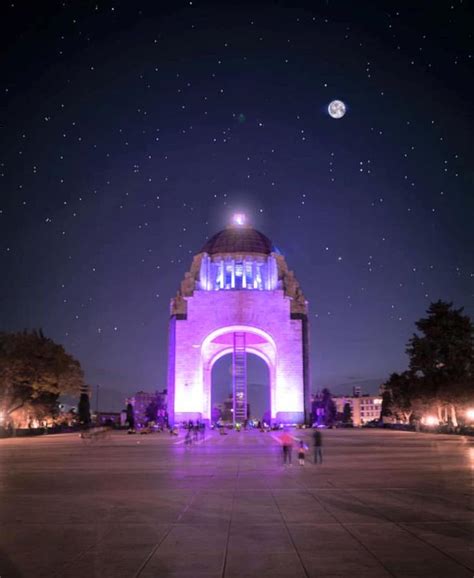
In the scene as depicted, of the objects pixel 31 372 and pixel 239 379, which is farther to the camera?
pixel 239 379

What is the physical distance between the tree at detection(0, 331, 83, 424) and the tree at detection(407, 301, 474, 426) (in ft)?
98.1

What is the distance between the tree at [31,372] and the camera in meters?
47.9

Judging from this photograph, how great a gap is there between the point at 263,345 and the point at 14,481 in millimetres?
73373

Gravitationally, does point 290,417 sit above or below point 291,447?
above

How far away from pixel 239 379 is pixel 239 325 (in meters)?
8.55

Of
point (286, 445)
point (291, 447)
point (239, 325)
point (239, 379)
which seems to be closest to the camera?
point (286, 445)

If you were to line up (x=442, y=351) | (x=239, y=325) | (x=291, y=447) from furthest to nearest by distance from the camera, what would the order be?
1. (x=239, y=325)
2. (x=442, y=351)
3. (x=291, y=447)

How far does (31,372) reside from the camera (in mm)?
49156

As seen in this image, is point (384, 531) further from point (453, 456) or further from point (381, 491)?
point (453, 456)

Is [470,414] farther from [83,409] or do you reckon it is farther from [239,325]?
[83,409]

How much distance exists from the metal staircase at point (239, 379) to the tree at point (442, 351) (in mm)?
32172

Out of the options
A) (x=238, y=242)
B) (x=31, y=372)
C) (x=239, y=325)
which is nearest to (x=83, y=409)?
(x=239, y=325)

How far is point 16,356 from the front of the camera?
47875 mm

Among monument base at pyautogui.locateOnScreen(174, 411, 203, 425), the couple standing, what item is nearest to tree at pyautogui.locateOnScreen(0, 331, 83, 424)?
monument base at pyautogui.locateOnScreen(174, 411, 203, 425)
